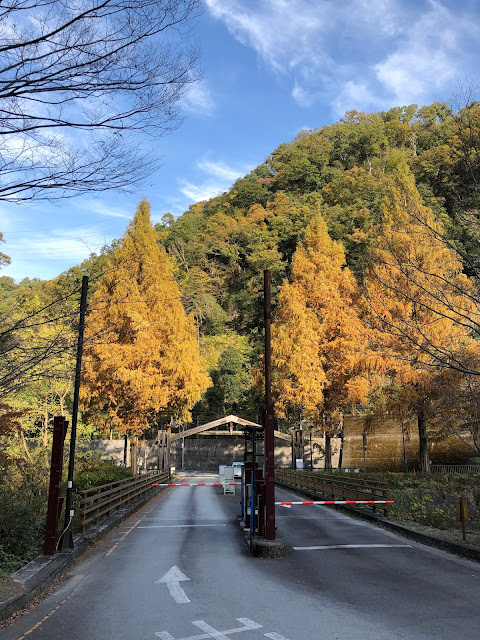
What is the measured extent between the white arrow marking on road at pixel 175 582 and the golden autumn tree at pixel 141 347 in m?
14.1

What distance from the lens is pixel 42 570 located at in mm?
7609

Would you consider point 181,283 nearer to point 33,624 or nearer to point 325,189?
point 325,189

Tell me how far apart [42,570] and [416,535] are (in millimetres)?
7841

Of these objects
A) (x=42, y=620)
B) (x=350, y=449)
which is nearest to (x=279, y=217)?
(x=350, y=449)

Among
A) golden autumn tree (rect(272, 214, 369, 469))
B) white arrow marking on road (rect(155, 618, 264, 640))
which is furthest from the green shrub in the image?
golden autumn tree (rect(272, 214, 369, 469))

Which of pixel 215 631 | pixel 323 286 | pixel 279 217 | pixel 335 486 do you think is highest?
pixel 279 217

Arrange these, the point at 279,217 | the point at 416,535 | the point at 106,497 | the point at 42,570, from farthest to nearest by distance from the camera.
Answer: the point at 279,217
the point at 106,497
the point at 416,535
the point at 42,570

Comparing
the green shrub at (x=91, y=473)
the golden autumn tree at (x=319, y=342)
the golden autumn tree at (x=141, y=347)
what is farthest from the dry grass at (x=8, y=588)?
the golden autumn tree at (x=319, y=342)

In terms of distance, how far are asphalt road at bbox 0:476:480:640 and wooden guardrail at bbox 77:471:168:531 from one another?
36.0 inches

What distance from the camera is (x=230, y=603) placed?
20.3 ft

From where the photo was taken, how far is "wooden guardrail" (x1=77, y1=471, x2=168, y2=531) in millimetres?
11028

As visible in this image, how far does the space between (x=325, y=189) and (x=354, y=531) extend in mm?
49092

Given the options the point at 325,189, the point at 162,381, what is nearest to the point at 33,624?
the point at 162,381

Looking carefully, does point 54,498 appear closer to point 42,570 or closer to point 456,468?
point 42,570
